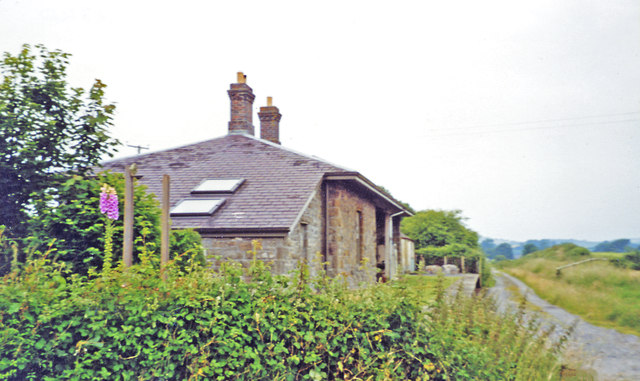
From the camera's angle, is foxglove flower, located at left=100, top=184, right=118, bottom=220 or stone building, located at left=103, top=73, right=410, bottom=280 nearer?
foxglove flower, located at left=100, top=184, right=118, bottom=220

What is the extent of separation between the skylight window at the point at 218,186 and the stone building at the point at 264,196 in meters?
0.02

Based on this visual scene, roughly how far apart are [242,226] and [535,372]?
6.83m

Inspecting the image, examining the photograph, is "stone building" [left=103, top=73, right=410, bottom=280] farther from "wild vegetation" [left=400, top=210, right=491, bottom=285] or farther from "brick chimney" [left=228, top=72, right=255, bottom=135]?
"wild vegetation" [left=400, top=210, right=491, bottom=285]

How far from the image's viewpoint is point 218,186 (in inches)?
505

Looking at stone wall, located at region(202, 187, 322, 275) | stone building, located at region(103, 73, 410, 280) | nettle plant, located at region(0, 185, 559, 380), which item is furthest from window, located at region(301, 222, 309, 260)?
nettle plant, located at region(0, 185, 559, 380)

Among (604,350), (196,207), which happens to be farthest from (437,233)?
(196,207)

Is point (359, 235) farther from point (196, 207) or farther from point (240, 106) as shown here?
point (196, 207)

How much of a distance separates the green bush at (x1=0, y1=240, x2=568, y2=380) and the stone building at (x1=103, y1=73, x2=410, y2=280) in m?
4.46

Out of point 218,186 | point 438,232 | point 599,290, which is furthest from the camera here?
point 438,232

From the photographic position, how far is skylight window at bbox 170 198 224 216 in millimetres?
11549

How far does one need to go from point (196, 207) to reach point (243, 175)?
6.51ft

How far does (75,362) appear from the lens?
364cm

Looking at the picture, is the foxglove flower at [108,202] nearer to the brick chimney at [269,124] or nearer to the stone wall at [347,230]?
the stone wall at [347,230]

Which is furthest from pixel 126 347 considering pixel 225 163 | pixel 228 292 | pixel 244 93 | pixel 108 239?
pixel 244 93
